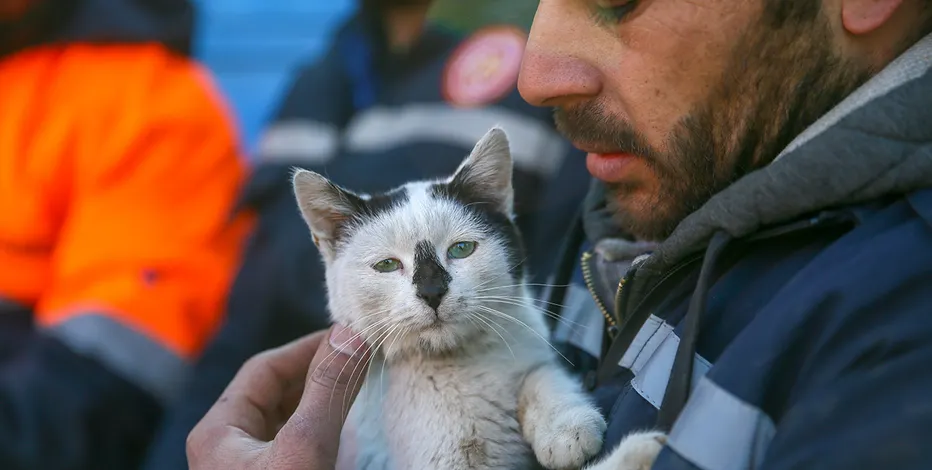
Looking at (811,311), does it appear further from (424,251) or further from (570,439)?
(424,251)

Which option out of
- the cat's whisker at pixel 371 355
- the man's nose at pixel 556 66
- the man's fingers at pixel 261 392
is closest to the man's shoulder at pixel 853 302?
the man's nose at pixel 556 66

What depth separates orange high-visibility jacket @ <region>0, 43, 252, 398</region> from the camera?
8.22 feet

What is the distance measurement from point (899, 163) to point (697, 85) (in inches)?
11.3

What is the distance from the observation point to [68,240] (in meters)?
2.61

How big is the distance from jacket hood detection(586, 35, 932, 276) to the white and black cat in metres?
0.36

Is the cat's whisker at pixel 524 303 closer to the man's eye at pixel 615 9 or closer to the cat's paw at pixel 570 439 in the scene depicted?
the cat's paw at pixel 570 439

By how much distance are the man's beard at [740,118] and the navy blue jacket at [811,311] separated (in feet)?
0.28

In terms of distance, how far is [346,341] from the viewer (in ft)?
4.25

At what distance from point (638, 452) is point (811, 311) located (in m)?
0.26

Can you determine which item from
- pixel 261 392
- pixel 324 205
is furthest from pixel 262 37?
pixel 261 392

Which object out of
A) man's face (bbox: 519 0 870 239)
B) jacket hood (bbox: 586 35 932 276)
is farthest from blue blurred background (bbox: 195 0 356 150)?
jacket hood (bbox: 586 35 932 276)

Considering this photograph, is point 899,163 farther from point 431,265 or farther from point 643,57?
point 431,265

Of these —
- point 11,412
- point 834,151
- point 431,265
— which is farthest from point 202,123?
point 834,151

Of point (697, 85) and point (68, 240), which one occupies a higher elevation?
point (697, 85)
